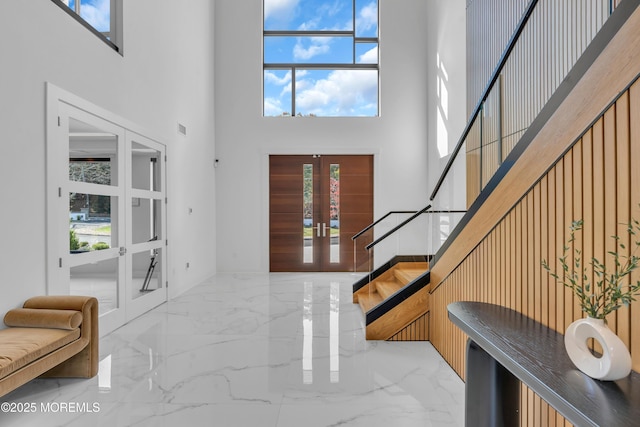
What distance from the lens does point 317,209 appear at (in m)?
8.55

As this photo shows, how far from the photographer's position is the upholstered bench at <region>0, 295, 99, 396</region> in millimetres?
2412

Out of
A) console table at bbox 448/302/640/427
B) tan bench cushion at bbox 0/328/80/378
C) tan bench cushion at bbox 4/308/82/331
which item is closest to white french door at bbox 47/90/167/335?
tan bench cushion at bbox 4/308/82/331

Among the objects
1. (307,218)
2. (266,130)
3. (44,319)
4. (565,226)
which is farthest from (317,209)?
(565,226)

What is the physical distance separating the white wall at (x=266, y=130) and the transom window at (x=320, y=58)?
29 cm

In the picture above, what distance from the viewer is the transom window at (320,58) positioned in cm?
861

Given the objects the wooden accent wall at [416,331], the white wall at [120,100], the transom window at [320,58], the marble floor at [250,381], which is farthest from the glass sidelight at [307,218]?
the wooden accent wall at [416,331]

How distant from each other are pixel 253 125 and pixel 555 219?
23.8 feet

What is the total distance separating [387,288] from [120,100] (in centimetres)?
401

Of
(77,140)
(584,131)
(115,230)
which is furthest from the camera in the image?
(115,230)

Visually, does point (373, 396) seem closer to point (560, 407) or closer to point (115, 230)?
point (560, 407)

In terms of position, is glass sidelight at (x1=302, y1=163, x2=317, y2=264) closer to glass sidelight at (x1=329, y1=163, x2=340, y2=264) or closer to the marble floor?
glass sidelight at (x1=329, y1=163, x2=340, y2=264)

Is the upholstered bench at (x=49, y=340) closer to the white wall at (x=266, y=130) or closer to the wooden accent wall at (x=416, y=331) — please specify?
the wooden accent wall at (x=416, y=331)

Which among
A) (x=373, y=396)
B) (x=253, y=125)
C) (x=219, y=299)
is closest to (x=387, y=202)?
(x=253, y=125)

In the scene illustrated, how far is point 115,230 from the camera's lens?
179 inches
